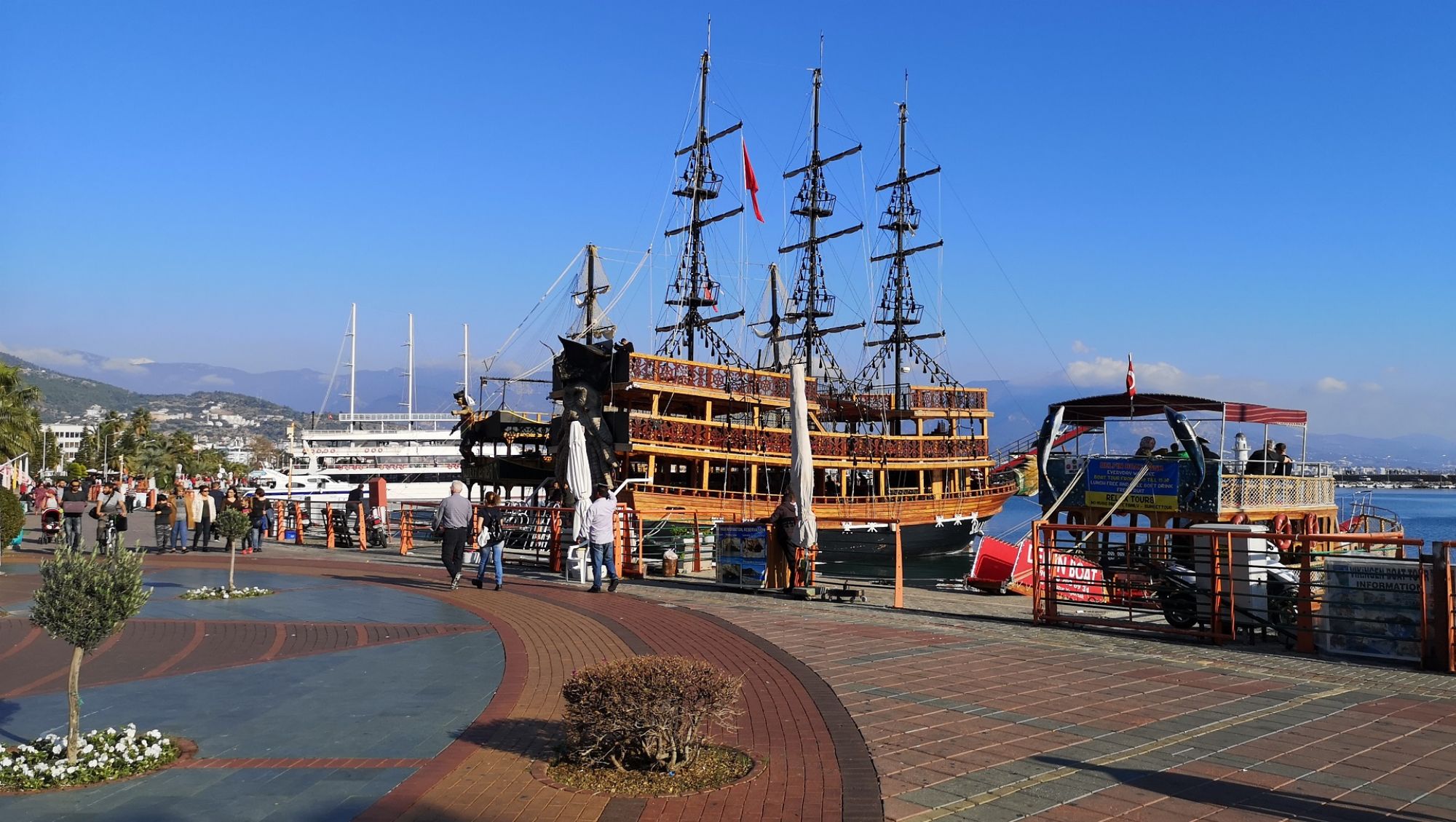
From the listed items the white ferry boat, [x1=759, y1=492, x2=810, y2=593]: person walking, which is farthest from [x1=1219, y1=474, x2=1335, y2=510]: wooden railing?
the white ferry boat

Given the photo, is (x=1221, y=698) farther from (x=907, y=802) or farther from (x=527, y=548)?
(x=527, y=548)

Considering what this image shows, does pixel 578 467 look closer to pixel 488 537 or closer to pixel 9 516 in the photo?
pixel 488 537

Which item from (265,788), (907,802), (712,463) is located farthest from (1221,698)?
(712,463)

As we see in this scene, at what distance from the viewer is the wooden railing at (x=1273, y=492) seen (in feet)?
54.6

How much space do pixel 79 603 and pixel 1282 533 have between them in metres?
11.0

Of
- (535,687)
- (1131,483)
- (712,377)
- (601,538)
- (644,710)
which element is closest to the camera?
(644,710)

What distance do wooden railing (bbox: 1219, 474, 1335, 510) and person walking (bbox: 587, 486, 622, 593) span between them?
9.98 meters

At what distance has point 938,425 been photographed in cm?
4191

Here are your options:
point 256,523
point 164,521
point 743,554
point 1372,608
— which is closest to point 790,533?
point 743,554

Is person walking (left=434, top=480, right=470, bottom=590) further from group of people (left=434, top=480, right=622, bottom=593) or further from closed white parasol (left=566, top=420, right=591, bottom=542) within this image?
closed white parasol (left=566, top=420, right=591, bottom=542)

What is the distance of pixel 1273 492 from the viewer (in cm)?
1752

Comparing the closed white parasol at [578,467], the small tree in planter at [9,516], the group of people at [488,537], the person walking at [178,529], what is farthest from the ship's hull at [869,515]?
the small tree in planter at [9,516]

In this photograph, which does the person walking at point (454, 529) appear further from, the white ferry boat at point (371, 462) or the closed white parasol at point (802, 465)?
the white ferry boat at point (371, 462)

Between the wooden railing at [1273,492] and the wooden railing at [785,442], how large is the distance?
15.2m
